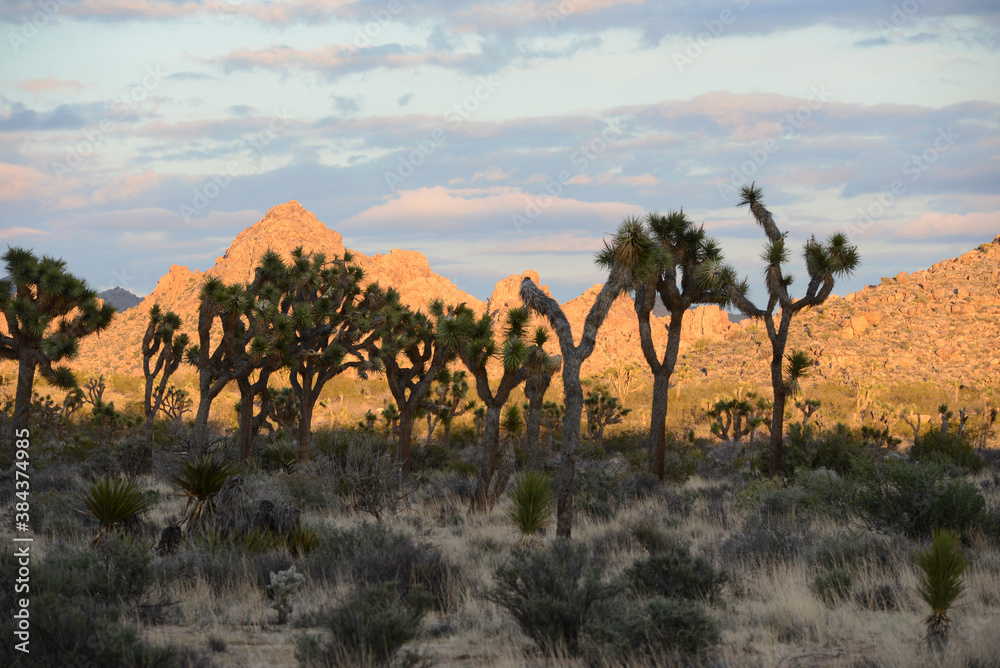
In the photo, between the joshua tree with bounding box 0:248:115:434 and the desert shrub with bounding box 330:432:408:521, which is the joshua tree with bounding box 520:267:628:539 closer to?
the desert shrub with bounding box 330:432:408:521

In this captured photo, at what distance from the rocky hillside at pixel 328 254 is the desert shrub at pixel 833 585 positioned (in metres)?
68.2

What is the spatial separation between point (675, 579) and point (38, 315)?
19.0m

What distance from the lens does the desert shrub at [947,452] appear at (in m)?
22.5

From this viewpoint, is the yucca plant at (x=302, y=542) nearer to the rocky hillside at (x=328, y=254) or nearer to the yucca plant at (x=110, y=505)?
the yucca plant at (x=110, y=505)

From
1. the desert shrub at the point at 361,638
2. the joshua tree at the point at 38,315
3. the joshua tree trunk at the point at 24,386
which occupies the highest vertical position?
the joshua tree at the point at 38,315

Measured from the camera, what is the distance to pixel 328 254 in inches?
3691

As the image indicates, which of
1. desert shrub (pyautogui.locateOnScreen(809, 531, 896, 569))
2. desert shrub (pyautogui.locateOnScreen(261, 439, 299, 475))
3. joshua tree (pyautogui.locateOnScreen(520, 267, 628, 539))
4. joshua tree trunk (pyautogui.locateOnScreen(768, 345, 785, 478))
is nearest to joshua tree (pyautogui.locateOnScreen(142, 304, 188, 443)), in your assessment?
desert shrub (pyautogui.locateOnScreen(261, 439, 299, 475))

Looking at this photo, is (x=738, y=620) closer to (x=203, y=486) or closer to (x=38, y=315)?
(x=203, y=486)

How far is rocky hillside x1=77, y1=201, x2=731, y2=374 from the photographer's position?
82000mm

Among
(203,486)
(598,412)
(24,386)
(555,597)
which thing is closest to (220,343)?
(24,386)

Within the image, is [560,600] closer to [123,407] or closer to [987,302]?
[123,407]

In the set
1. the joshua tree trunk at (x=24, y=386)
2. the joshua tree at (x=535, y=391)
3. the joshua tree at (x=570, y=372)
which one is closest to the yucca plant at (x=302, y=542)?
the joshua tree at (x=570, y=372)

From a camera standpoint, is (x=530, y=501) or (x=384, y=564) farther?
(x=530, y=501)

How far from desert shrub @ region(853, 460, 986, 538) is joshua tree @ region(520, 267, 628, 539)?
465 centimetres
